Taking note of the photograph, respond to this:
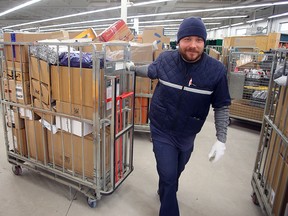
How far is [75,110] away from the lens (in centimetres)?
185

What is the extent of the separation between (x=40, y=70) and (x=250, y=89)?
11.5 ft

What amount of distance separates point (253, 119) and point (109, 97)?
3.14 metres

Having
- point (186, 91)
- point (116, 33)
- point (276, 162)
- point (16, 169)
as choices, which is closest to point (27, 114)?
point (16, 169)

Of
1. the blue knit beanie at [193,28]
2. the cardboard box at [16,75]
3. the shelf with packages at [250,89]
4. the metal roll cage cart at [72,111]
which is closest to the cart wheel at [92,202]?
the metal roll cage cart at [72,111]

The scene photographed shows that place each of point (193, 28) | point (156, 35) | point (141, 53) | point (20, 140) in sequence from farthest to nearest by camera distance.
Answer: point (156, 35), point (141, 53), point (20, 140), point (193, 28)

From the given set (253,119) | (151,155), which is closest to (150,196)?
(151,155)

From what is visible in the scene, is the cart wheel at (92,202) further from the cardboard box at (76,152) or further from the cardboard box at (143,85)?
the cardboard box at (143,85)

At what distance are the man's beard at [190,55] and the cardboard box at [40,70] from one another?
1.12 metres

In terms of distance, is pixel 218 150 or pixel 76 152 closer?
pixel 218 150

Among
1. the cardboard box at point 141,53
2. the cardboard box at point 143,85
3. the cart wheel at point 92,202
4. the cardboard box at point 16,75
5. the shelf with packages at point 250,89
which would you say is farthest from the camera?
the shelf with packages at point 250,89

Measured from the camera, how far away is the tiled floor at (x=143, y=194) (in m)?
1.97

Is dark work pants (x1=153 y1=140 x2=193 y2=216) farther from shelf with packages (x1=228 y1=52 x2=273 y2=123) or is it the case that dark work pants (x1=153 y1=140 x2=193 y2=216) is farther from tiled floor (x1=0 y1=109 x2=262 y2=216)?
shelf with packages (x1=228 y1=52 x2=273 y2=123)

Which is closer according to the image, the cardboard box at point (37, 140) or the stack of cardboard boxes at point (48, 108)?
the stack of cardboard boxes at point (48, 108)

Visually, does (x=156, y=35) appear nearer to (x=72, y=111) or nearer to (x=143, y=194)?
(x=72, y=111)
